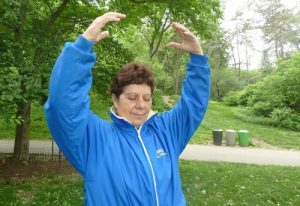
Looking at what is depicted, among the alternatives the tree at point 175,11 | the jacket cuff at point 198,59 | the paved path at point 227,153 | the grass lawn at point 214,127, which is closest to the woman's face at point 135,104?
the jacket cuff at point 198,59

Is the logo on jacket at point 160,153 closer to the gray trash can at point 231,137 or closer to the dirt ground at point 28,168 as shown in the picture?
the dirt ground at point 28,168

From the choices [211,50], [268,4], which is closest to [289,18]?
[268,4]

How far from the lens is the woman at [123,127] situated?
7.26 feet

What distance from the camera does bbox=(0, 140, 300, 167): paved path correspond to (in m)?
13.8

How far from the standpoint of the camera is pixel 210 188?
927cm

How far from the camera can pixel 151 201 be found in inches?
94.3

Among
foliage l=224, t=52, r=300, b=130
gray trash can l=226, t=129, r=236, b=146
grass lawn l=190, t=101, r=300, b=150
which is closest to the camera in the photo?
gray trash can l=226, t=129, r=236, b=146

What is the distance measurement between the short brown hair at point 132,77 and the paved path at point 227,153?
10.4 m

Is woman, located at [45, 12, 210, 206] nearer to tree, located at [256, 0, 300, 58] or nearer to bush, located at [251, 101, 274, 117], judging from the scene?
bush, located at [251, 101, 274, 117]

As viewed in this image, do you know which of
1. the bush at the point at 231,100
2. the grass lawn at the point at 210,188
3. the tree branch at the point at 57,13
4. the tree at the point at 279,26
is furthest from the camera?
the tree at the point at 279,26

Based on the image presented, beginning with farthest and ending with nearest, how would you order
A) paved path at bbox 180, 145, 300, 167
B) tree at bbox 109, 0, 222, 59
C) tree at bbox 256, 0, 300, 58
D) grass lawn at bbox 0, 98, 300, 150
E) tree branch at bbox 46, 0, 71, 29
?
1. tree at bbox 256, 0, 300, 58
2. grass lawn at bbox 0, 98, 300, 150
3. paved path at bbox 180, 145, 300, 167
4. tree at bbox 109, 0, 222, 59
5. tree branch at bbox 46, 0, 71, 29

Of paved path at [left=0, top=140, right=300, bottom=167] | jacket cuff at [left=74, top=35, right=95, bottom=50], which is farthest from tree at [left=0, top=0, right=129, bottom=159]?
jacket cuff at [left=74, top=35, right=95, bottom=50]

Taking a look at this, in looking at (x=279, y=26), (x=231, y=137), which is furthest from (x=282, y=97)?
(x=279, y=26)

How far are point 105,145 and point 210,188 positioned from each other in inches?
283
